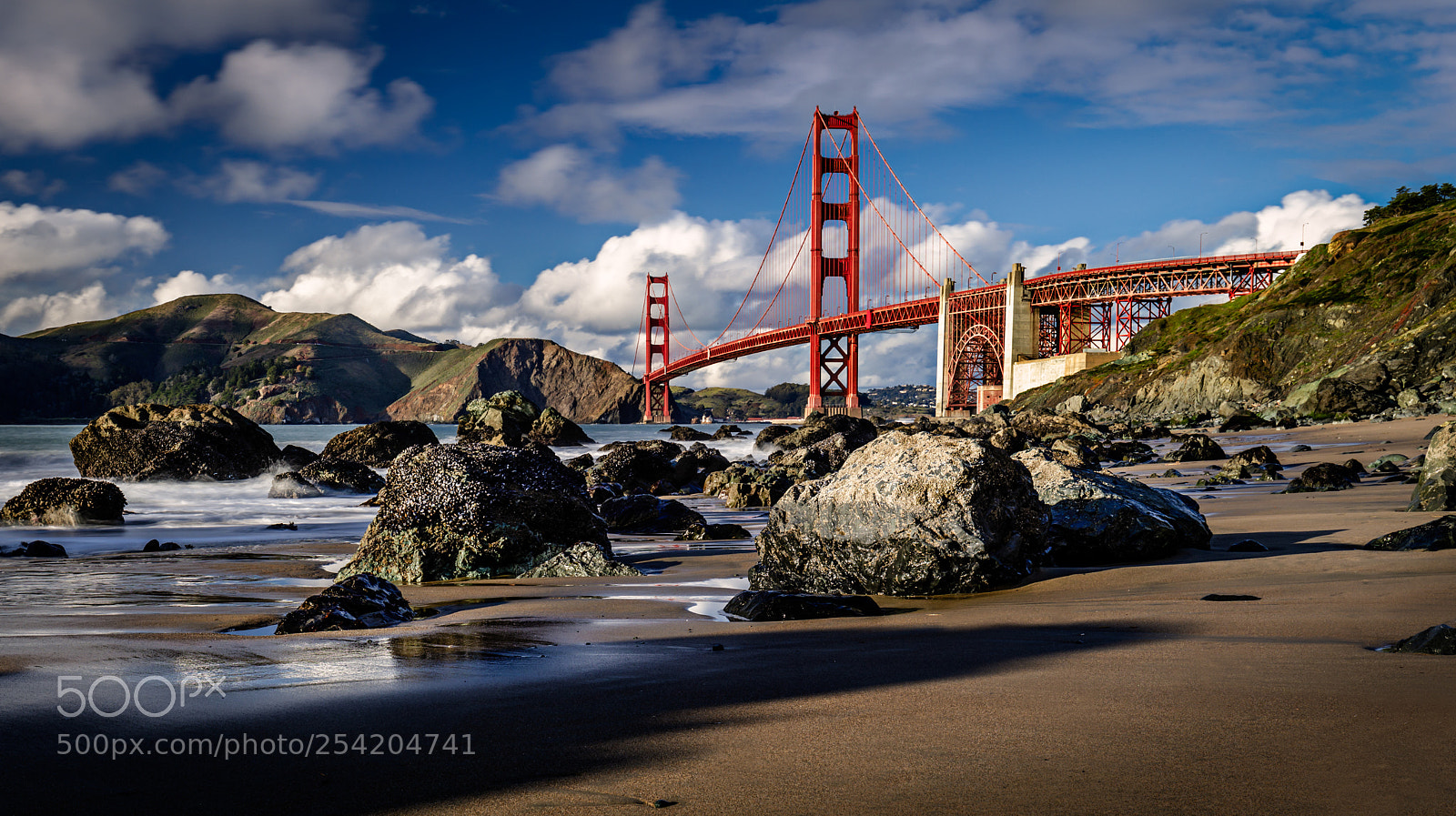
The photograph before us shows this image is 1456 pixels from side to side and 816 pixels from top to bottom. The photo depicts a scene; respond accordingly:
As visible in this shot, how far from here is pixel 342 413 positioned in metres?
116

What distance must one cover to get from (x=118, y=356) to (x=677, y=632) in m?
150

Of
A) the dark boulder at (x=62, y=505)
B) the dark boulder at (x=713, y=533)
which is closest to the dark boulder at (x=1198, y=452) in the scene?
the dark boulder at (x=713, y=533)

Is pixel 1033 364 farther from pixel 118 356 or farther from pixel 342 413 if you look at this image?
pixel 118 356

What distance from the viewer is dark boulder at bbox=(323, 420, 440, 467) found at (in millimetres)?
17297

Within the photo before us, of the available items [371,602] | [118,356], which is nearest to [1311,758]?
[371,602]

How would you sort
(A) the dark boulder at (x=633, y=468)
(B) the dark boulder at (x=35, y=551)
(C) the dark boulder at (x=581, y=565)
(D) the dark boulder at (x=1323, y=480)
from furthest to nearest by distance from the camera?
(A) the dark boulder at (x=633, y=468), (D) the dark boulder at (x=1323, y=480), (B) the dark boulder at (x=35, y=551), (C) the dark boulder at (x=581, y=565)

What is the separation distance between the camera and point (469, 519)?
5.19m

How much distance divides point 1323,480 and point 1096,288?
45549 millimetres

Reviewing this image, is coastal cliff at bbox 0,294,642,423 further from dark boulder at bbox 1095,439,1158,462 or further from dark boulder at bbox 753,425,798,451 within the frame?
dark boulder at bbox 1095,439,1158,462

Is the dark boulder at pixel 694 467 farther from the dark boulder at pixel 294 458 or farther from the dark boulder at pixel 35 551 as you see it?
the dark boulder at pixel 35 551

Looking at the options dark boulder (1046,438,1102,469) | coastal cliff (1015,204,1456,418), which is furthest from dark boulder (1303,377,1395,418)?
dark boulder (1046,438,1102,469)

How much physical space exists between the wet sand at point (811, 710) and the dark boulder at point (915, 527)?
0.39 metres

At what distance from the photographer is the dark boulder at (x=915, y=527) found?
3910mm

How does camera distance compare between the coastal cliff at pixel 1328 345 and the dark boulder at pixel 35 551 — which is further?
the coastal cliff at pixel 1328 345
